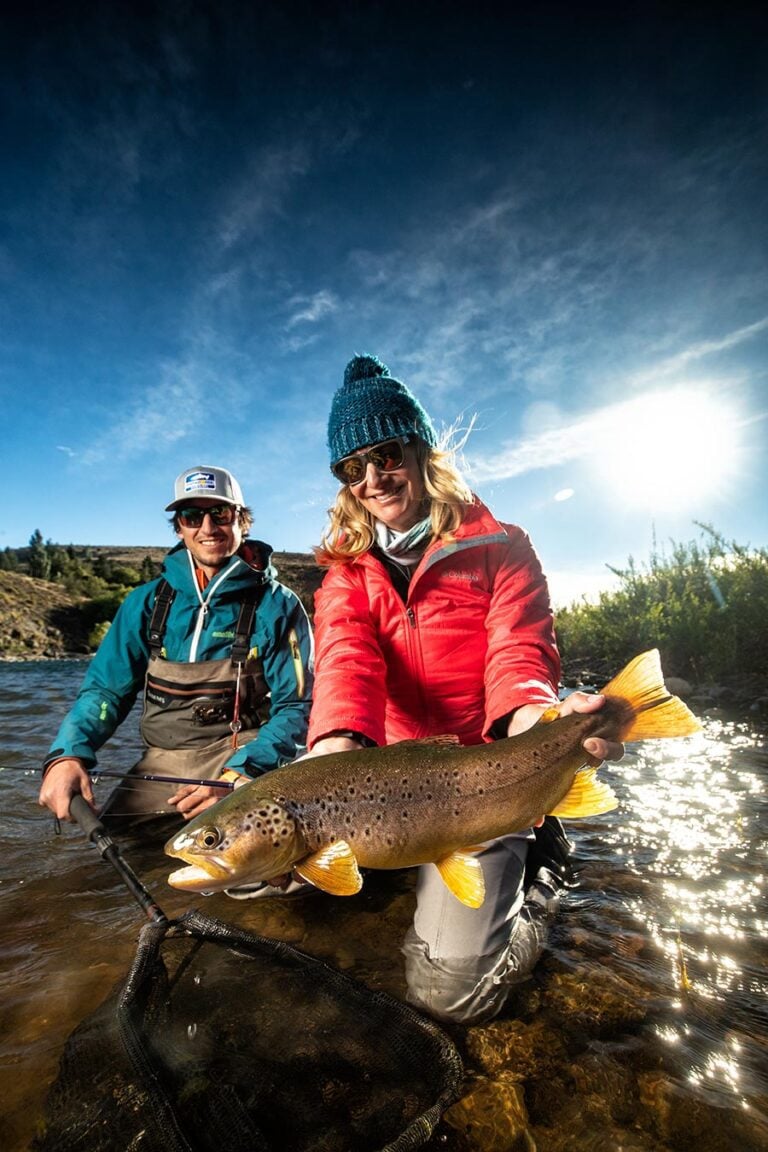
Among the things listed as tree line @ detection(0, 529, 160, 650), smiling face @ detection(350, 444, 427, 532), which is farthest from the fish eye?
tree line @ detection(0, 529, 160, 650)

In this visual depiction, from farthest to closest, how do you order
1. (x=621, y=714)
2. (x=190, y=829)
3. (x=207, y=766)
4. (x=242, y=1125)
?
(x=207, y=766), (x=621, y=714), (x=190, y=829), (x=242, y=1125)

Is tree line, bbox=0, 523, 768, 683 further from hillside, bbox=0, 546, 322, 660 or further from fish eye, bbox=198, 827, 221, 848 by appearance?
hillside, bbox=0, 546, 322, 660

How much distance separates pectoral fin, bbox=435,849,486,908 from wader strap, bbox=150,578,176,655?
3.77 meters

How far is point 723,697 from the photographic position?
407 inches

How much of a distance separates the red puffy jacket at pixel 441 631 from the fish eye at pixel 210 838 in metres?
1.14

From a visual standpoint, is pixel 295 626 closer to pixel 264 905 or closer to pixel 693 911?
Answer: pixel 264 905

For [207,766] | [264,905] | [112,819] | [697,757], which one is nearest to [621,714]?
[264,905]

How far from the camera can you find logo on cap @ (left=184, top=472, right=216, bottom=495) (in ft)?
18.0

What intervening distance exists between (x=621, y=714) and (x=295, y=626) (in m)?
3.54

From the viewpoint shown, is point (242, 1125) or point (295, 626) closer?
point (242, 1125)

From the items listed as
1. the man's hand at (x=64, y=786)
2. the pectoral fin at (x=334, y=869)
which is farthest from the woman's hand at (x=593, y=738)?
the man's hand at (x=64, y=786)

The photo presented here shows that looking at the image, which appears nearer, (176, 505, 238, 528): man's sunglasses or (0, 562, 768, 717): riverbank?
(176, 505, 238, 528): man's sunglasses

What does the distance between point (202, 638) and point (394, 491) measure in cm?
261

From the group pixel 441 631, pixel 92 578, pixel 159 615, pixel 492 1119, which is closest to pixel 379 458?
pixel 441 631
